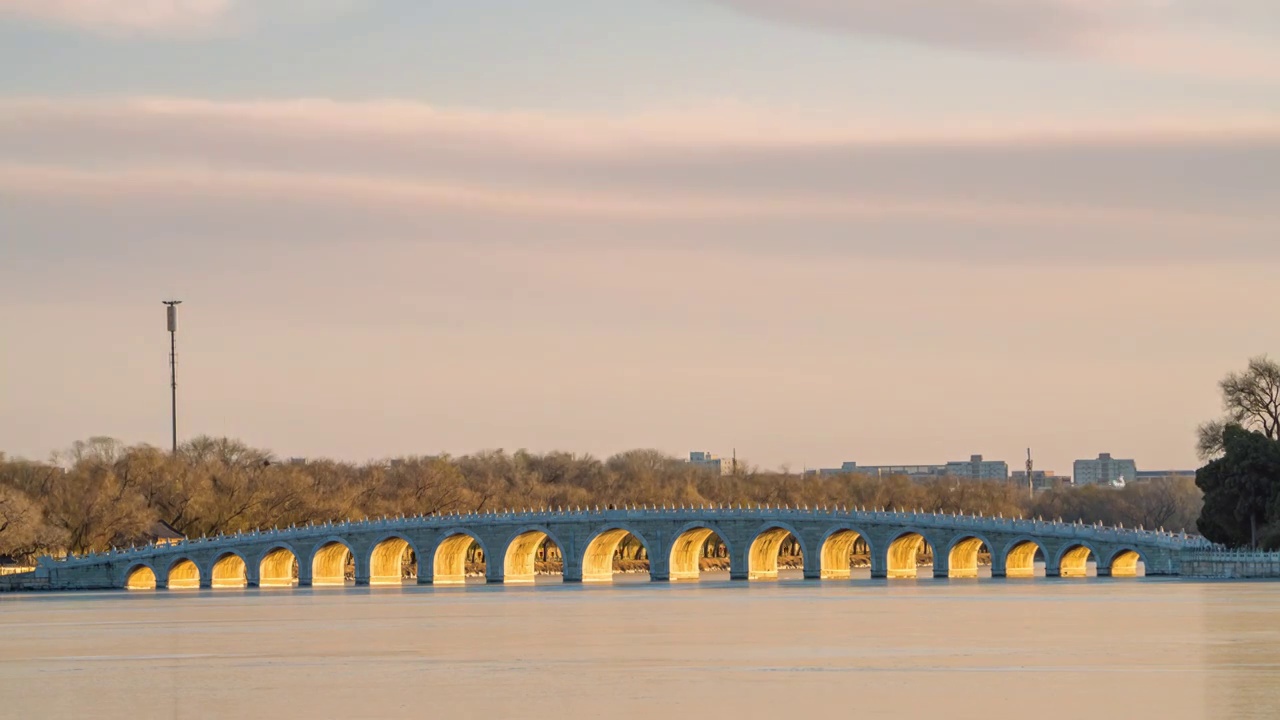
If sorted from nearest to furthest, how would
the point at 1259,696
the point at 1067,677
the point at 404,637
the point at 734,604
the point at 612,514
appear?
the point at 1259,696, the point at 1067,677, the point at 404,637, the point at 734,604, the point at 612,514

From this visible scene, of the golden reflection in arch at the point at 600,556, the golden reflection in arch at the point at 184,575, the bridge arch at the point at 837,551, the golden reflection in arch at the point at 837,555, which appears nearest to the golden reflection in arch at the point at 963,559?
the bridge arch at the point at 837,551

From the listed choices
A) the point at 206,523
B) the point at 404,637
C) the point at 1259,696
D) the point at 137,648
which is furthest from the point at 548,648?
the point at 206,523

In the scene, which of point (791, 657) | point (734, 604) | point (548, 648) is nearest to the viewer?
point (791, 657)

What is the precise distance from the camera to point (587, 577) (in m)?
104

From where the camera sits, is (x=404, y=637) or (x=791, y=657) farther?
(x=404, y=637)

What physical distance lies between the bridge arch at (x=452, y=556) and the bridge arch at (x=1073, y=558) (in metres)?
25.9

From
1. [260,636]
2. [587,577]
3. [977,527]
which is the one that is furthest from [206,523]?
[260,636]

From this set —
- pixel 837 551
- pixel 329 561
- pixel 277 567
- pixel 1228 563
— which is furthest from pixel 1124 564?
pixel 277 567

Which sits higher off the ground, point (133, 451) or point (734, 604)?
point (133, 451)

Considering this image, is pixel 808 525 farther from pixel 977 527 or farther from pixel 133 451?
pixel 133 451

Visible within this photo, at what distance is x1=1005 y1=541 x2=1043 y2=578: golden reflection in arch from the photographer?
96.6 metres

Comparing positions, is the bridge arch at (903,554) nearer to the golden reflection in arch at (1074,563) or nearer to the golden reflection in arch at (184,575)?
the golden reflection in arch at (1074,563)

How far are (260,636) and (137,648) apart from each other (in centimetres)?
471

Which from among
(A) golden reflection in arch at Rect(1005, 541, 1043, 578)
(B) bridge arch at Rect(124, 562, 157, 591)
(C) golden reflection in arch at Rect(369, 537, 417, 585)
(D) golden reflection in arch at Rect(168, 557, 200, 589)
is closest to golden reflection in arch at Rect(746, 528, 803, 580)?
(A) golden reflection in arch at Rect(1005, 541, 1043, 578)
